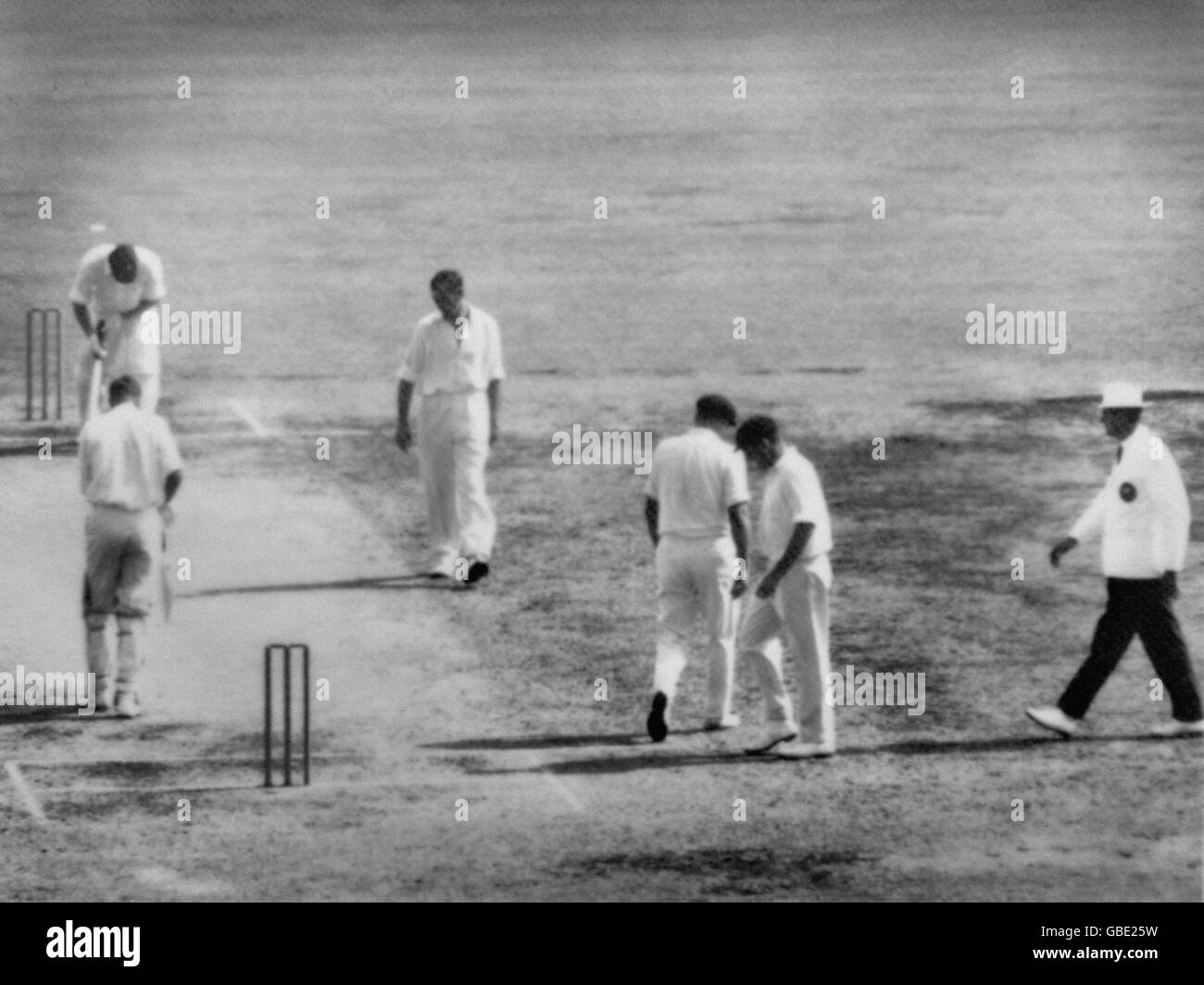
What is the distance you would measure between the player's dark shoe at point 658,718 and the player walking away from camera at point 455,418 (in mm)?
2582

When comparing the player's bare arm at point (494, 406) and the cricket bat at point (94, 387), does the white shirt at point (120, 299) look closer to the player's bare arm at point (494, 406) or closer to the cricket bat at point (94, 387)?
the cricket bat at point (94, 387)

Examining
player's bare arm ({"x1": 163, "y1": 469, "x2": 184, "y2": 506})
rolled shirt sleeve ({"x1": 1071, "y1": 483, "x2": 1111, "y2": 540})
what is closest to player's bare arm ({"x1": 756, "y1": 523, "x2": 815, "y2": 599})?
rolled shirt sleeve ({"x1": 1071, "y1": 483, "x2": 1111, "y2": 540})

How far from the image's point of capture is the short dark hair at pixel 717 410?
14.8 meters

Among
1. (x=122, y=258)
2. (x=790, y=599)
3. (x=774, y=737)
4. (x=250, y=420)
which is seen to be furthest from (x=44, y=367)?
(x=790, y=599)

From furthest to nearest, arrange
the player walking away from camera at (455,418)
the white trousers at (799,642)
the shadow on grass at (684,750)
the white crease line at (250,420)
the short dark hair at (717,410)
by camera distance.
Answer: the white crease line at (250,420) → the player walking away from camera at (455,418) → the shadow on grass at (684,750) → the short dark hair at (717,410) → the white trousers at (799,642)

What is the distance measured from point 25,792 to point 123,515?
152 cm

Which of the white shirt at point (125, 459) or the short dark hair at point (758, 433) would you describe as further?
the white shirt at point (125, 459)

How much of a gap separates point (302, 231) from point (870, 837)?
11825mm

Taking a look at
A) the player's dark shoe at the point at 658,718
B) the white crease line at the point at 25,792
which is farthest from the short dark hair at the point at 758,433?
the white crease line at the point at 25,792

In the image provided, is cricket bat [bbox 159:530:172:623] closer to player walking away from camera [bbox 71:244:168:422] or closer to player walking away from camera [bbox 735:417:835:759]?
player walking away from camera [bbox 71:244:168:422]

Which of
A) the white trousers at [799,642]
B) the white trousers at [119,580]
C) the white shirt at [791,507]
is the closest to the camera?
the white shirt at [791,507]

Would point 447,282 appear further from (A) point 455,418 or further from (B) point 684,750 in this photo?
(B) point 684,750

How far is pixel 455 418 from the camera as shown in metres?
17.2

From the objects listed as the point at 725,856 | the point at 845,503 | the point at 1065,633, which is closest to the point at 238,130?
the point at 845,503
